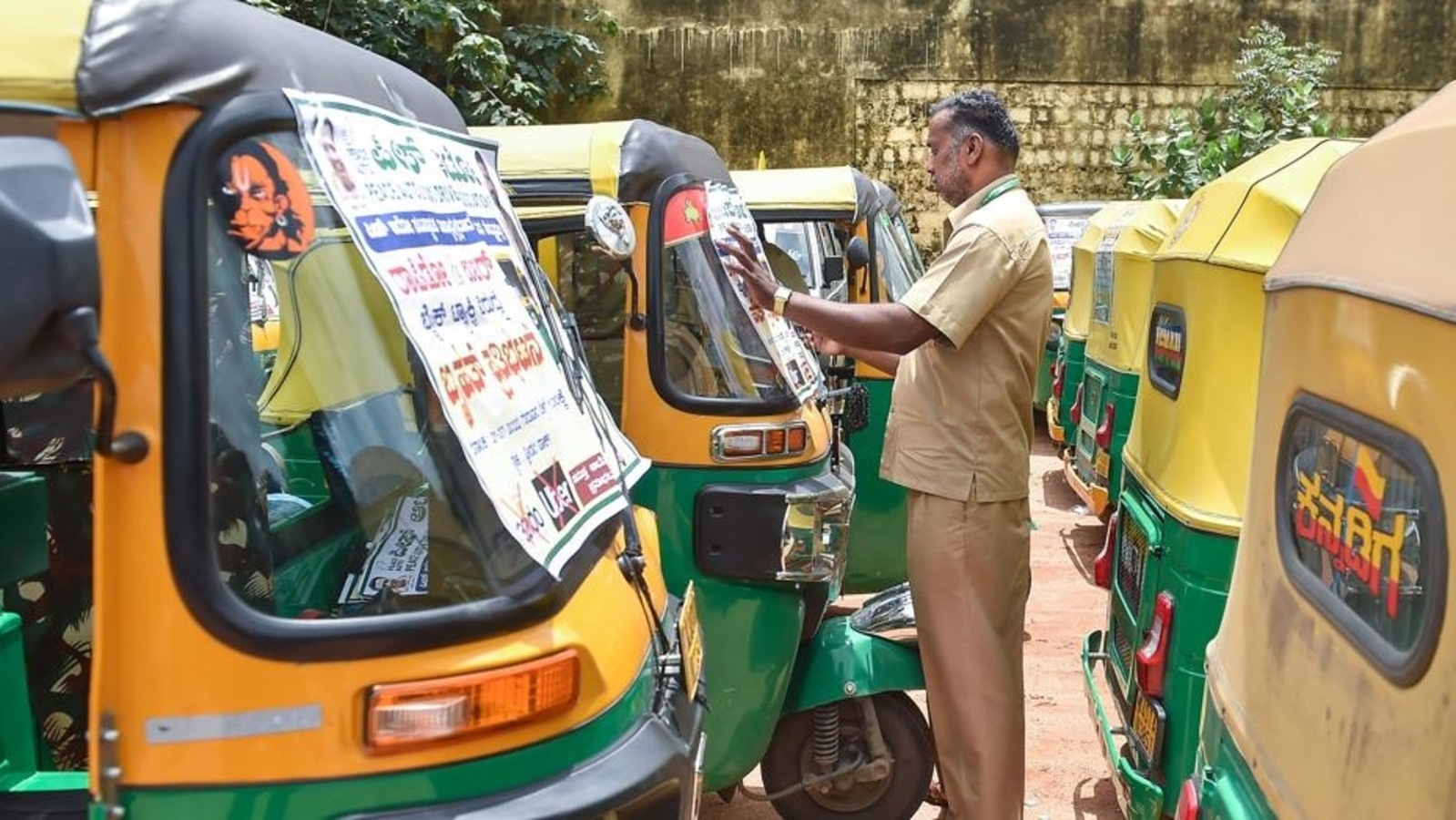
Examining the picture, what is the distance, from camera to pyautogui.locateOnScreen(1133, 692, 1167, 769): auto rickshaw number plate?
128 inches

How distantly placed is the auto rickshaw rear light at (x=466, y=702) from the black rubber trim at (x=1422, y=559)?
107 cm

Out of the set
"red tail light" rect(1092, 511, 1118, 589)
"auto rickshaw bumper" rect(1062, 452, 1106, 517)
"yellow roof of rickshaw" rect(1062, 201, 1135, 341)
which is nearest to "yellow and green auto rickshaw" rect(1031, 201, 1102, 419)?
"yellow roof of rickshaw" rect(1062, 201, 1135, 341)

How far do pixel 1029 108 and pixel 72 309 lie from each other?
43.8 ft

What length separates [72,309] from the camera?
4.97 feet

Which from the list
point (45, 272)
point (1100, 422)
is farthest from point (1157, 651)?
point (1100, 422)

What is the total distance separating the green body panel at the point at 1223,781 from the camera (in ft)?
6.19

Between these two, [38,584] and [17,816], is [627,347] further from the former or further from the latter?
[17,816]

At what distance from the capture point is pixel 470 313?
2021mm

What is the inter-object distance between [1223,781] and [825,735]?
6.33 ft

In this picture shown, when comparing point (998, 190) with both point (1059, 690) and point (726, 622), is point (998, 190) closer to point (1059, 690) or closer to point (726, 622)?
point (726, 622)

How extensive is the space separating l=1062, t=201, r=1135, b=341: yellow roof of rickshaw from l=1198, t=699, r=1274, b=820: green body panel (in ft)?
20.8

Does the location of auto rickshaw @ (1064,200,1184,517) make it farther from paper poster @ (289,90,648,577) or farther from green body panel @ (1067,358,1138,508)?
paper poster @ (289,90,648,577)

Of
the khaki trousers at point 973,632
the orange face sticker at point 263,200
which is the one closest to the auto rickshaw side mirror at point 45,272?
the orange face sticker at point 263,200

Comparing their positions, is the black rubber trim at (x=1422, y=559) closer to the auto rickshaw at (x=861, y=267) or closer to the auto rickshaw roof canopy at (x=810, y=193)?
the auto rickshaw at (x=861, y=267)
